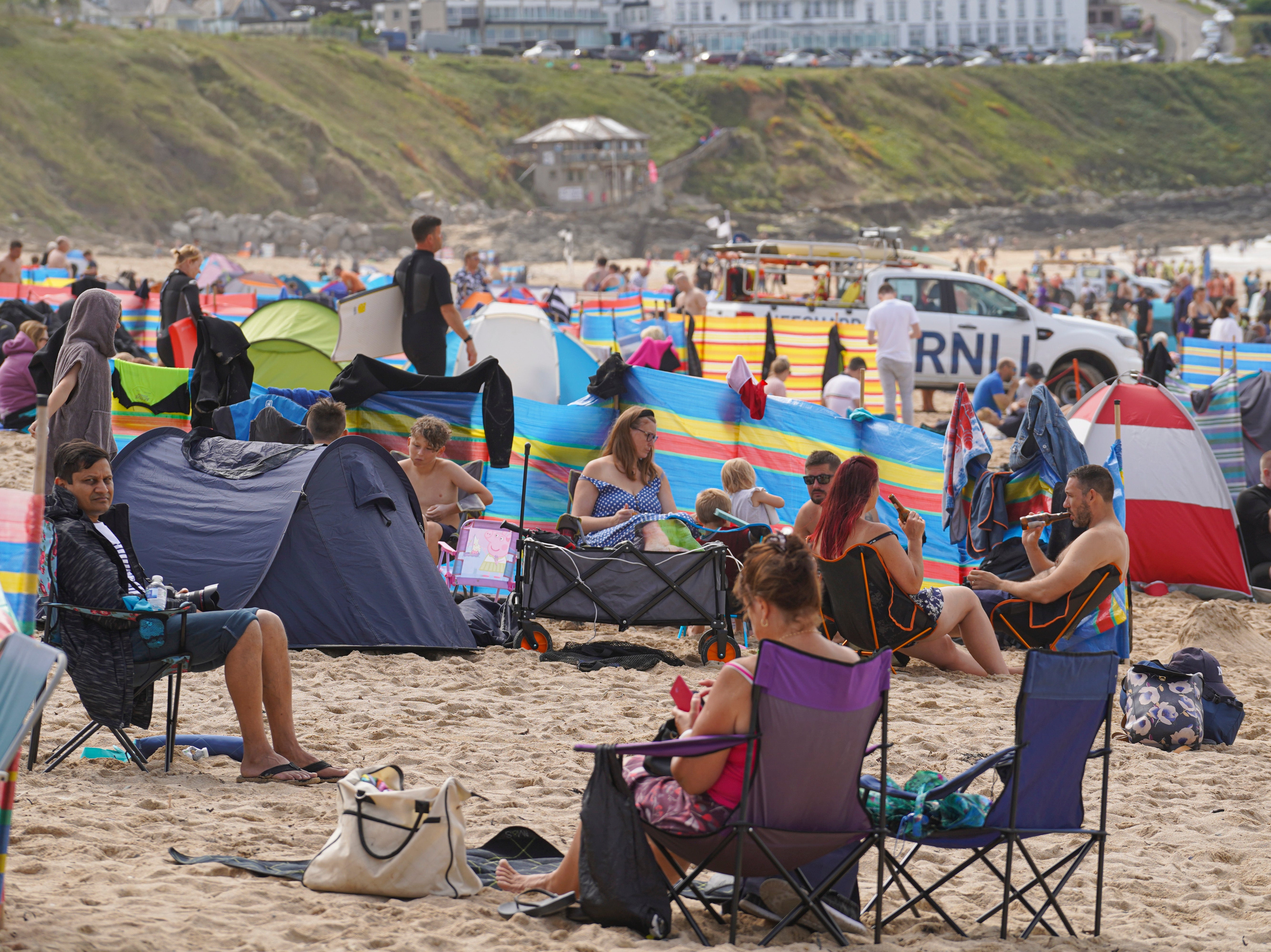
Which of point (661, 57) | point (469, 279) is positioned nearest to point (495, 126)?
point (661, 57)

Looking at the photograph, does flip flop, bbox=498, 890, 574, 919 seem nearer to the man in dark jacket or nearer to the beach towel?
the man in dark jacket

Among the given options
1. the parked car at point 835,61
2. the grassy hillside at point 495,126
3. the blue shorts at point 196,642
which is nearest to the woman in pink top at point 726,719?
the blue shorts at point 196,642

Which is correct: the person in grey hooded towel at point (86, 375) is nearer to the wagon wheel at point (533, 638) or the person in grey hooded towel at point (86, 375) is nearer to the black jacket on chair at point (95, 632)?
the wagon wheel at point (533, 638)

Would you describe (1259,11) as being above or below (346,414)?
above

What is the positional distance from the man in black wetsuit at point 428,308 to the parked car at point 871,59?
94.9 meters

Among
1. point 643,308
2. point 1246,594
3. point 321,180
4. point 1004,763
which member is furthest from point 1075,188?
point 1004,763

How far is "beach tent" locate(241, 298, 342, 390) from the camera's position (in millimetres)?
11188

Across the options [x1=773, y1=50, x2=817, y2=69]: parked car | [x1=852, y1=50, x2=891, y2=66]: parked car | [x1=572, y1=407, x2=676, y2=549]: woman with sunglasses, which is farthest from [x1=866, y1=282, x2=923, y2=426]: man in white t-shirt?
[x1=852, y1=50, x2=891, y2=66]: parked car

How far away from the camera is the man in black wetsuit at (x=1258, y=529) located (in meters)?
8.82

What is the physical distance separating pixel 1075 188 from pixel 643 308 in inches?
2900

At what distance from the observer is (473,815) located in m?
4.37

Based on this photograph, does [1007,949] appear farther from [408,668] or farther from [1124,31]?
[1124,31]

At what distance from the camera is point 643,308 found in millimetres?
18875

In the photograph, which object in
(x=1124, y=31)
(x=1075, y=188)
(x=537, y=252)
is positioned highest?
(x=1124, y=31)
